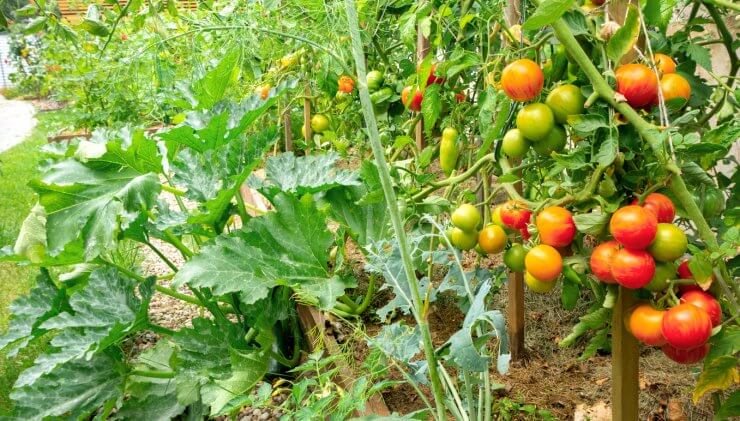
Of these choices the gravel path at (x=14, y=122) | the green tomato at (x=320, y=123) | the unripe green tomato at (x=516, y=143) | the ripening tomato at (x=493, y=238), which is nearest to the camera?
the unripe green tomato at (x=516, y=143)

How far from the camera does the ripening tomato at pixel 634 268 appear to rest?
931 mm

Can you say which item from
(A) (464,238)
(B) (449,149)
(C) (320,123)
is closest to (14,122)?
(C) (320,123)

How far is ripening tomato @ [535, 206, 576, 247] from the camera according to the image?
1.05m

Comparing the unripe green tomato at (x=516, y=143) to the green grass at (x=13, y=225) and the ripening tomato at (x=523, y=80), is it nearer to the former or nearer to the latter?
the ripening tomato at (x=523, y=80)

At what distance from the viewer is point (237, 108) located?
6.87 feet

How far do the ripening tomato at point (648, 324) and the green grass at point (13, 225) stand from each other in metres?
1.48

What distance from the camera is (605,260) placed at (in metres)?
1.00

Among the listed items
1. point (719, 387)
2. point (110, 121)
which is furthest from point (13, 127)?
point (719, 387)

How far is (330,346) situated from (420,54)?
3.22ft

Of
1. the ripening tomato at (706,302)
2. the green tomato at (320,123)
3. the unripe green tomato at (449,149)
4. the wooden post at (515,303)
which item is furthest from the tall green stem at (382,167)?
the green tomato at (320,123)

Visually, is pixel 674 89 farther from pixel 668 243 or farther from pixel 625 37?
pixel 668 243

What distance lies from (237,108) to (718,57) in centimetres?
186

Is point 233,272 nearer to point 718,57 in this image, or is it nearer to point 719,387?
point 719,387

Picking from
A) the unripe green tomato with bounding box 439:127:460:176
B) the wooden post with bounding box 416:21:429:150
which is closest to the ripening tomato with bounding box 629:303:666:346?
the unripe green tomato with bounding box 439:127:460:176
